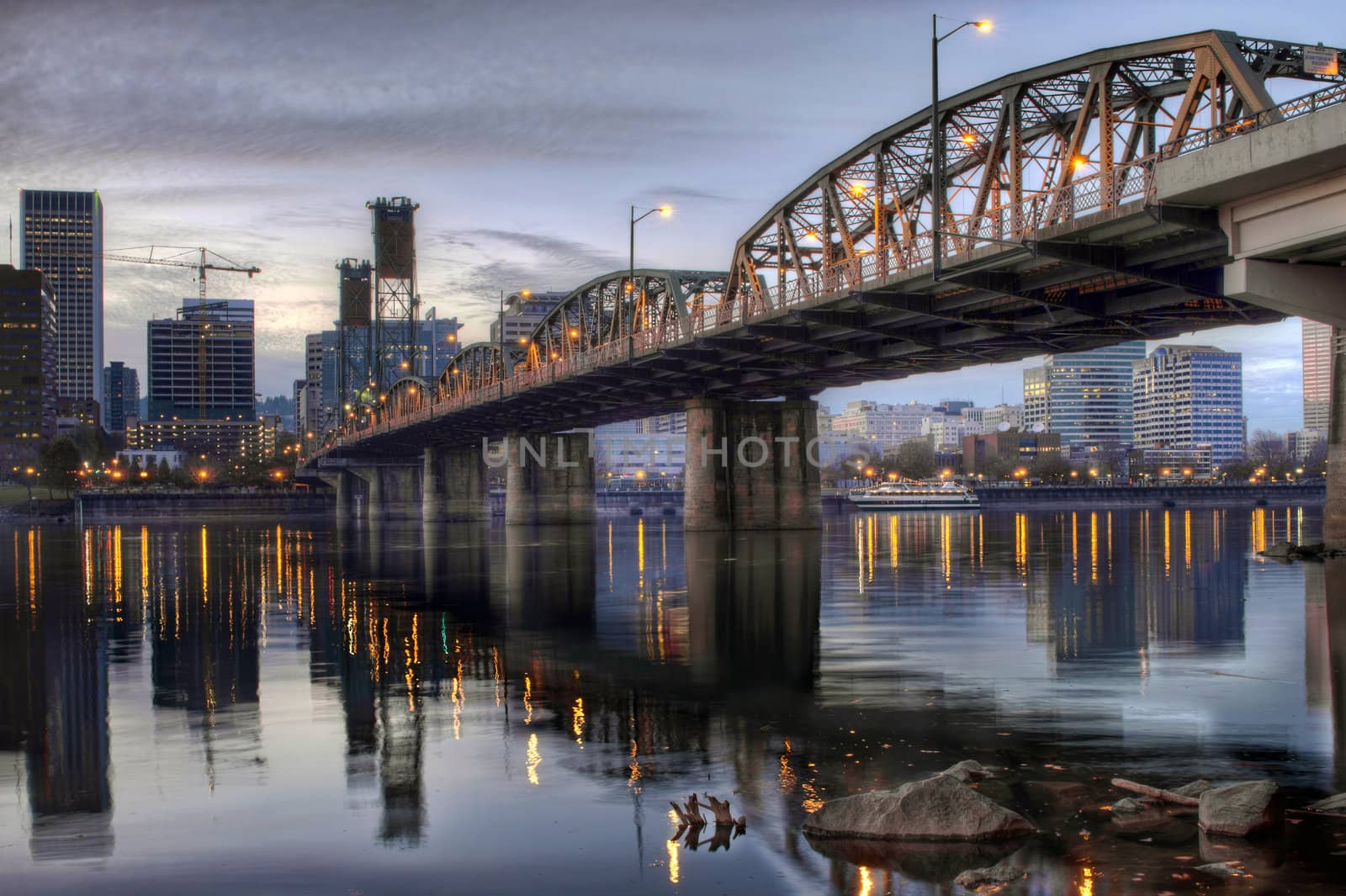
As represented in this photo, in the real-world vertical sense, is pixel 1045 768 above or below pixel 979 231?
below

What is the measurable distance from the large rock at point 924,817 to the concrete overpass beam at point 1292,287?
16525mm

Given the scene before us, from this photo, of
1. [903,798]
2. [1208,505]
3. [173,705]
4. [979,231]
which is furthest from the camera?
[1208,505]

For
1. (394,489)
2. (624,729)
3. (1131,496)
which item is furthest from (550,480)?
(1131,496)

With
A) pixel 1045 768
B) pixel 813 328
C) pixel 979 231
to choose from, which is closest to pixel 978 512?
pixel 813 328

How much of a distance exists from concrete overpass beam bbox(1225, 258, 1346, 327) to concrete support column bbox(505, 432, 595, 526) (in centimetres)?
9261

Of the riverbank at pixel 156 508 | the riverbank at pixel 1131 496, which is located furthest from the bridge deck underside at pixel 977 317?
the riverbank at pixel 1131 496

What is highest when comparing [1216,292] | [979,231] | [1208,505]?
[979,231]

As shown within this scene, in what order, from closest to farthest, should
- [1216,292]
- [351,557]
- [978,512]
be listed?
[1216,292], [351,557], [978,512]

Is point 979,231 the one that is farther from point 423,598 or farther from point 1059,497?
point 1059,497

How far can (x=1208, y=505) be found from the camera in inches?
7082

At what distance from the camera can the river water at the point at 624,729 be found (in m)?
A: 10.4

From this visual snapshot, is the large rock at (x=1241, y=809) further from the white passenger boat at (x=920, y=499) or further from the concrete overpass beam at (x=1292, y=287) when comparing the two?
the white passenger boat at (x=920, y=499)

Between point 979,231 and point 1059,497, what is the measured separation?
15374cm

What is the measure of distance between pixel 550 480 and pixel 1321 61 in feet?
305
